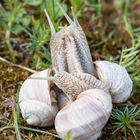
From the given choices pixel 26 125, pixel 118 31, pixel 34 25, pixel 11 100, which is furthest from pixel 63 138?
pixel 118 31

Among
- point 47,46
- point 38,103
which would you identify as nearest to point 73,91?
point 38,103

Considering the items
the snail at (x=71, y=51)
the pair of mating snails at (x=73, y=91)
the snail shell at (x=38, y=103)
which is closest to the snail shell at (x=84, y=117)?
the pair of mating snails at (x=73, y=91)

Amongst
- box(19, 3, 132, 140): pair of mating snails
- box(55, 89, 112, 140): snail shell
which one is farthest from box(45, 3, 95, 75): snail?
box(55, 89, 112, 140): snail shell

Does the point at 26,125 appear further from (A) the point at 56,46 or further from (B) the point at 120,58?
(B) the point at 120,58

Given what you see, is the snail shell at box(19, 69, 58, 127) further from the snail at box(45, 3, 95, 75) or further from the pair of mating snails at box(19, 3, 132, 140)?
the snail at box(45, 3, 95, 75)

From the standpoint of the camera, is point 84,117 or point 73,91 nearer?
point 84,117

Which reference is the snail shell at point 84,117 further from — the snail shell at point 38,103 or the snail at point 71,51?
the snail at point 71,51

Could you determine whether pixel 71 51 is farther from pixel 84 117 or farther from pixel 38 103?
pixel 84 117
